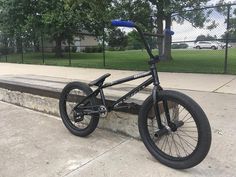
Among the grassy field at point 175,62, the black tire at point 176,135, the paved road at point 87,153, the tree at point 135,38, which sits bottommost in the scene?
the paved road at point 87,153

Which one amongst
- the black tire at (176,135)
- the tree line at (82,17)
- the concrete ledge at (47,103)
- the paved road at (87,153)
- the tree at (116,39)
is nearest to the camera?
the black tire at (176,135)

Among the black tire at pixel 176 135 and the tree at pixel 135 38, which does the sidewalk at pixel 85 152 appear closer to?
the black tire at pixel 176 135

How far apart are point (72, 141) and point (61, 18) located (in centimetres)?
1634

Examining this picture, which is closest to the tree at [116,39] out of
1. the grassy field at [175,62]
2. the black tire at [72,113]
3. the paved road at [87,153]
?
the grassy field at [175,62]

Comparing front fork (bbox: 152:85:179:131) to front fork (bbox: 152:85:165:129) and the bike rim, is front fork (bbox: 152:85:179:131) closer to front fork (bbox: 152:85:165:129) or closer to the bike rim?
front fork (bbox: 152:85:165:129)

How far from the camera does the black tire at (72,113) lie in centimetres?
383

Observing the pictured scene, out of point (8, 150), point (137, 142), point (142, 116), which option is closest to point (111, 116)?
point (137, 142)

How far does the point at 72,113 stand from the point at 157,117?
52.4 inches

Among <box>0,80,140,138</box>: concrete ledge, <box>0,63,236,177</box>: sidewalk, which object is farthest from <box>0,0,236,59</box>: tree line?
<box>0,63,236,177</box>: sidewalk

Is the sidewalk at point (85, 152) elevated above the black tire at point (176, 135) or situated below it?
below

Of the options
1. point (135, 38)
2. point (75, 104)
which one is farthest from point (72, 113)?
point (135, 38)

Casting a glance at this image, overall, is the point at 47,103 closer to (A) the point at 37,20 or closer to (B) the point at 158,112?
(B) the point at 158,112

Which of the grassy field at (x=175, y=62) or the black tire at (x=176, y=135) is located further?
the grassy field at (x=175, y=62)

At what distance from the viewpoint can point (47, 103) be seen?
16.5 ft
